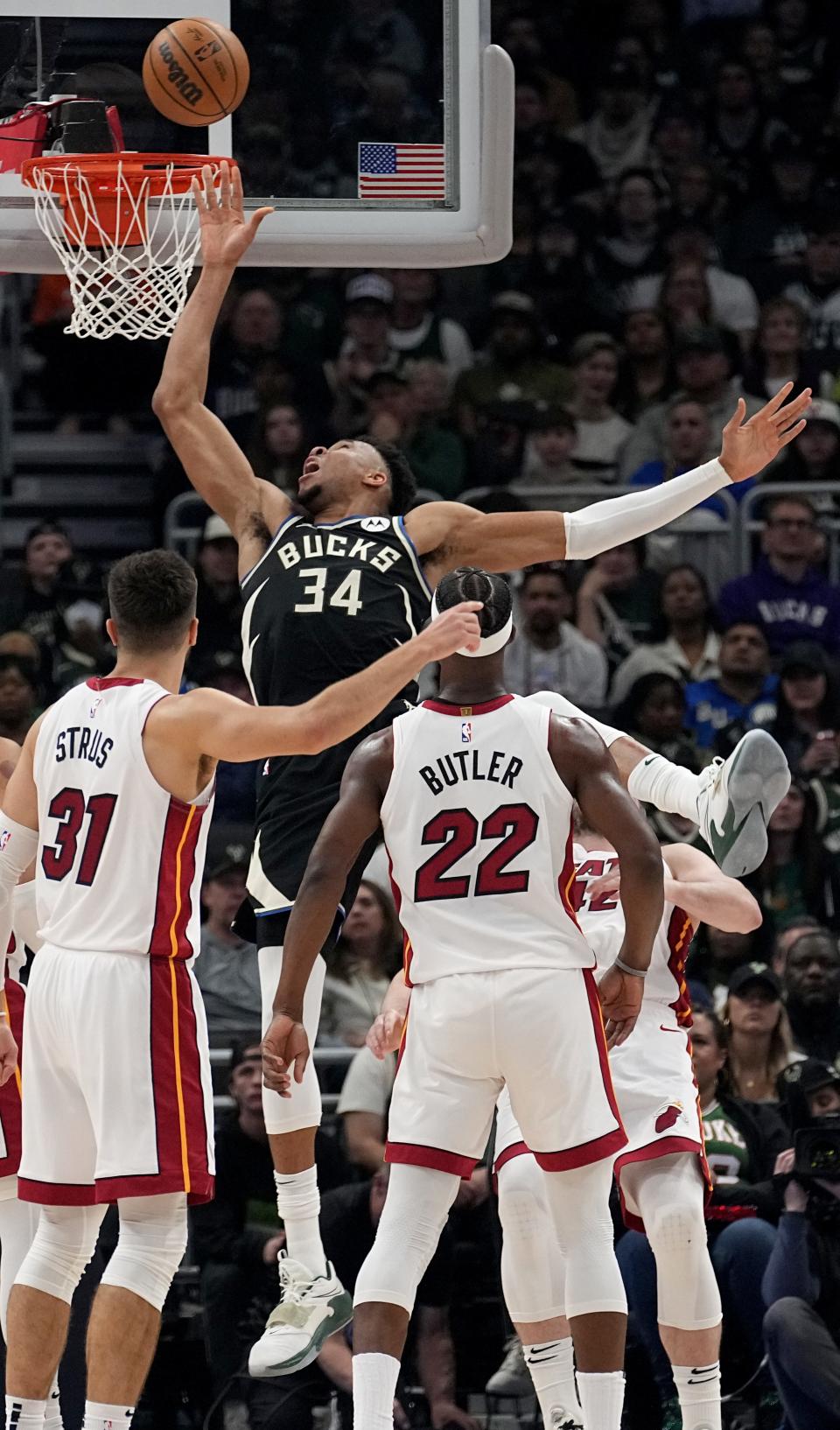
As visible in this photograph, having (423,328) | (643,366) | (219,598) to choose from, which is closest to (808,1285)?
(219,598)

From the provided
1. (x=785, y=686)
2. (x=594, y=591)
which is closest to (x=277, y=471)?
(x=594, y=591)

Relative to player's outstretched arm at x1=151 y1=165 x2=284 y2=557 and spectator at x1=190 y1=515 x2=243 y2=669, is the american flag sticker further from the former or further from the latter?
spectator at x1=190 y1=515 x2=243 y2=669

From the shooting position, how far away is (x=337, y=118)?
831 centimetres

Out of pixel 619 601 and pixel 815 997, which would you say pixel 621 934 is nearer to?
pixel 815 997

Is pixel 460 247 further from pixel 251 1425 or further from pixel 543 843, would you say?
pixel 251 1425

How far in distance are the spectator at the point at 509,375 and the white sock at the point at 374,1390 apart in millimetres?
8692

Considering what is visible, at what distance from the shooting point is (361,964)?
11.0 meters

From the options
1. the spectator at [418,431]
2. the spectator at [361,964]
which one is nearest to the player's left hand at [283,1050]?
the spectator at [361,964]

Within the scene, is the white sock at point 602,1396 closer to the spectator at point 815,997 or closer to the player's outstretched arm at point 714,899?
the player's outstretched arm at point 714,899

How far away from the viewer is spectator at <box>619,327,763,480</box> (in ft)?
45.7

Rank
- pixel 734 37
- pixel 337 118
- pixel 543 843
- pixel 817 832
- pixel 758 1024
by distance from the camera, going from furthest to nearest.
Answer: pixel 734 37 < pixel 817 832 < pixel 758 1024 < pixel 337 118 < pixel 543 843

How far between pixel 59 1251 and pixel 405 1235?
1059 mm

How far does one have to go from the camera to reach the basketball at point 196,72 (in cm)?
788

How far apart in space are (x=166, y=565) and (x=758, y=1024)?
4377 millimetres
